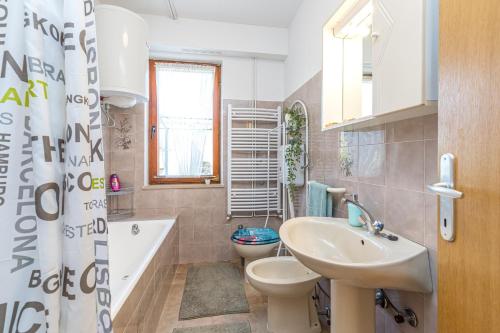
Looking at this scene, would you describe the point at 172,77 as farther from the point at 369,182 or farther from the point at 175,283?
the point at 369,182

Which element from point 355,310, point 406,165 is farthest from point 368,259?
point 406,165

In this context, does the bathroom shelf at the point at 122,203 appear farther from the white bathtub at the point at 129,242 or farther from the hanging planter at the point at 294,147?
the hanging planter at the point at 294,147

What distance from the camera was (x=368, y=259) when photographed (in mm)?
1082

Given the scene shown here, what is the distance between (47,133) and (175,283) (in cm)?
209

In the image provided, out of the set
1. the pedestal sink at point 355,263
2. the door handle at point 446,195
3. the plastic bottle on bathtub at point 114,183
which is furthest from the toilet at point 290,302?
the plastic bottle on bathtub at point 114,183

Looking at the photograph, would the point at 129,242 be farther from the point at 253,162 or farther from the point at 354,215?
the point at 354,215

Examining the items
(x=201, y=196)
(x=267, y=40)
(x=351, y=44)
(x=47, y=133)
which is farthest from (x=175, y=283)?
(x=267, y=40)

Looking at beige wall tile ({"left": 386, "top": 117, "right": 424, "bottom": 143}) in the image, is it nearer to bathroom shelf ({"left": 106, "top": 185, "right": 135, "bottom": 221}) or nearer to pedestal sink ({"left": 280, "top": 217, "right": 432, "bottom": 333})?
pedestal sink ({"left": 280, "top": 217, "right": 432, "bottom": 333})

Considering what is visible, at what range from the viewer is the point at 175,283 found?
221 centimetres

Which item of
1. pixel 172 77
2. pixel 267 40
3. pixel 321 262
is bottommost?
pixel 321 262

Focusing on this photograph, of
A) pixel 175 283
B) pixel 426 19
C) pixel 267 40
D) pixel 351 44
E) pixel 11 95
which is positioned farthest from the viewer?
pixel 267 40

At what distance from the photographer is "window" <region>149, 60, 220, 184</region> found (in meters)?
2.63

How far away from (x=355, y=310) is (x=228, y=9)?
2.58 meters

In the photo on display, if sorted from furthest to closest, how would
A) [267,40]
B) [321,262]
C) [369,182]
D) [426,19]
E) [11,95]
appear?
[267,40], [369,182], [321,262], [426,19], [11,95]
